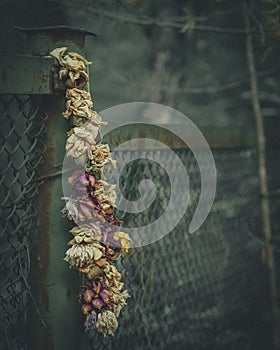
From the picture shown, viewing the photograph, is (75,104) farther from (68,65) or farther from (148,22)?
(148,22)

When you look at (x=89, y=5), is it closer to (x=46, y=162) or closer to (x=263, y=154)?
(x=263, y=154)

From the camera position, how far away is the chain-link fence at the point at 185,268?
1825 millimetres

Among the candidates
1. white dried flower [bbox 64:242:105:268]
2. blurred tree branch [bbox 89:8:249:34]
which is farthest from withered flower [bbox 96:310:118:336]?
blurred tree branch [bbox 89:8:249:34]

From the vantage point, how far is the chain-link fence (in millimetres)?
1825

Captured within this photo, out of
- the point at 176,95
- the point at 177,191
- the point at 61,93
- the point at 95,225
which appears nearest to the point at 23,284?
the point at 95,225

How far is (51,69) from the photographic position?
1.71 m

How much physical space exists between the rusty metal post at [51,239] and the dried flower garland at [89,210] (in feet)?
0.12

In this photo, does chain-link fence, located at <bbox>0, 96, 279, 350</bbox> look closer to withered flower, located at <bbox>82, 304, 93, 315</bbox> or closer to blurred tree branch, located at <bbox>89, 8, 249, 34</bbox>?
withered flower, located at <bbox>82, 304, 93, 315</bbox>

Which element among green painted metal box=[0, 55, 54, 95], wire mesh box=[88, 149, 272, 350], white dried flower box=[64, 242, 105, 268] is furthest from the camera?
wire mesh box=[88, 149, 272, 350]

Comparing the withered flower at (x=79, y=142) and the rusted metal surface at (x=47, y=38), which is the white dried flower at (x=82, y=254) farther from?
the rusted metal surface at (x=47, y=38)

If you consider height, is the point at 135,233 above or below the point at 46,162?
below

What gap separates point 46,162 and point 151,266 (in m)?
0.90

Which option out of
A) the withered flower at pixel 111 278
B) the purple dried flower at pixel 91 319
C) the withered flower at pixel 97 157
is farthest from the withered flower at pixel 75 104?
the purple dried flower at pixel 91 319

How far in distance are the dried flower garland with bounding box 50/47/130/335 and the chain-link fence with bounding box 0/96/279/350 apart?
0.11 meters
